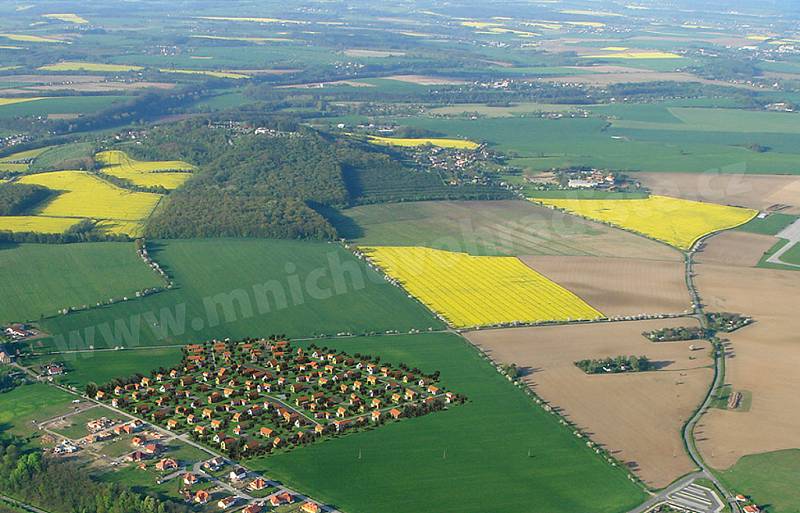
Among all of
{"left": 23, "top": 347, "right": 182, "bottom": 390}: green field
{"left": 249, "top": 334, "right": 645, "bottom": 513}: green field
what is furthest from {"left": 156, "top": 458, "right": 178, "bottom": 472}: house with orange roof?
{"left": 23, "top": 347, "right": 182, "bottom": 390}: green field

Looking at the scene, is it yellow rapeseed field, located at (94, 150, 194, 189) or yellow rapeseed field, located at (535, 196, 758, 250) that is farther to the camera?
yellow rapeseed field, located at (94, 150, 194, 189)

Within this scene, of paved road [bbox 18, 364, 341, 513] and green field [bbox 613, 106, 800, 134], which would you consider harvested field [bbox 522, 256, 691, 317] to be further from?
green field [bbox 613, 106, 800, 134]

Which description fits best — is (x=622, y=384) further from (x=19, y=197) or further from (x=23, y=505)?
(x=19, y=197)

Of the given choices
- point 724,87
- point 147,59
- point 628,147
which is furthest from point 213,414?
point 147,59

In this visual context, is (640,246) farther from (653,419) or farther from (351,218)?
(653,419)

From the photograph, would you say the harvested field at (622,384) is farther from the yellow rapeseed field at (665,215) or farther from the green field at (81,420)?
the yellow rapeseed field at (665,215)

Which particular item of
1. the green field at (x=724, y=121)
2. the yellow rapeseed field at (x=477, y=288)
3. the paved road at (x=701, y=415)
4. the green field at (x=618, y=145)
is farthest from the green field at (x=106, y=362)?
the green field at (x=724, y=121)

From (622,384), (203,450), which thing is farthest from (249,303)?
(622,384)
